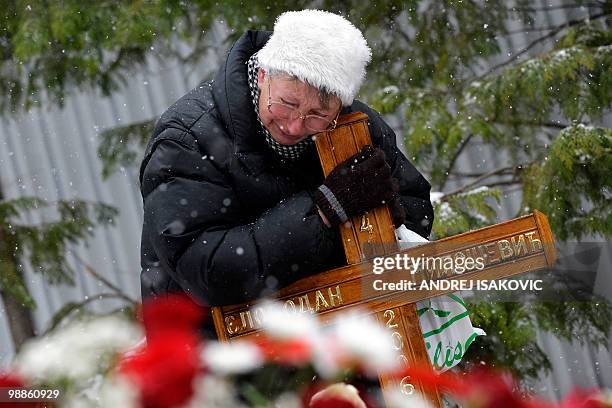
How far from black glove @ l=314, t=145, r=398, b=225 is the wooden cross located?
0.02m

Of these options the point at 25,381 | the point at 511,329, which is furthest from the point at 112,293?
the point at 25,381

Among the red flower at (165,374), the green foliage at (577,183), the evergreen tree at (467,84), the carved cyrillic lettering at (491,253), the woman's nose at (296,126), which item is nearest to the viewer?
the red flower at (165,374)

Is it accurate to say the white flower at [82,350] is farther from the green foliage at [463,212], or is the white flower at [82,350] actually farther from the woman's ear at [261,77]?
the green foliage at [463,212]

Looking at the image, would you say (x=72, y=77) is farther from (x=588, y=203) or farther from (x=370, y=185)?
(x=370, y=185)

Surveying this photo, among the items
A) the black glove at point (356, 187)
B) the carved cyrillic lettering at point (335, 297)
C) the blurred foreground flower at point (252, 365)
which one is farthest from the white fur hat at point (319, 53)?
the blurred foreground flower at point (252, 365)

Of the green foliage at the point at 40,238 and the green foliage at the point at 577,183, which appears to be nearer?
the green foliage at the point at 577,183

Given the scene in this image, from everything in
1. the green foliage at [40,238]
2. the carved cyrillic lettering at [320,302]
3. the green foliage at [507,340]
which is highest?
the green foliage at [40,238]

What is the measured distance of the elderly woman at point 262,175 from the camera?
1795 millimetres

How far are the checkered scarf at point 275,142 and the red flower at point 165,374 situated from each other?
1.34 metres

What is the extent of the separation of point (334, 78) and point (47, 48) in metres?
2.46

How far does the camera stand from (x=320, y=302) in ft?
5.79

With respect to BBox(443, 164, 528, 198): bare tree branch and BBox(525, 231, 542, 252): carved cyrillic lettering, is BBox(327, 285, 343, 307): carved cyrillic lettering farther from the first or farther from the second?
BBox(443, 164, 528, 198): bare tree branch

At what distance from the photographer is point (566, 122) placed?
3654 mm

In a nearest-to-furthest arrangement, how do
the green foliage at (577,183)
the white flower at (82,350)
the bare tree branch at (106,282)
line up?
the white flower at (82,350) < the green foliage at (577,183) < the bare tree branch at (106,282)
